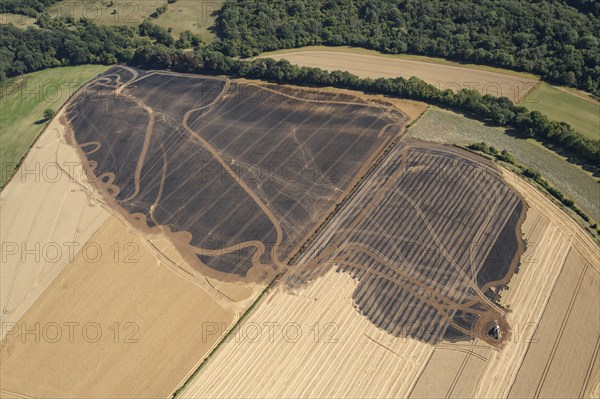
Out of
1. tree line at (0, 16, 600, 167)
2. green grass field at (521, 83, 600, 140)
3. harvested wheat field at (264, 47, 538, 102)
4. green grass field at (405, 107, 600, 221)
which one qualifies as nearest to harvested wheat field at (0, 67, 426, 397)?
tree line at (0, 16, 600, 167)

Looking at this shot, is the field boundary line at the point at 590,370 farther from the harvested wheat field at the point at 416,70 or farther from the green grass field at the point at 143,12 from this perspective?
the green grass field at the point at 143,12

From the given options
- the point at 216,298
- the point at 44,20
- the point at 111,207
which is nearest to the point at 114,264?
the point at 111,207

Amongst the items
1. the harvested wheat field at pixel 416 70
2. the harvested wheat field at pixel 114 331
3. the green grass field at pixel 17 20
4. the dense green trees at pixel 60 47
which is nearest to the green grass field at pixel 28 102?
the dense green trees at pixel 60 47

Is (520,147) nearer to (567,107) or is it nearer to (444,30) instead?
(567,107)

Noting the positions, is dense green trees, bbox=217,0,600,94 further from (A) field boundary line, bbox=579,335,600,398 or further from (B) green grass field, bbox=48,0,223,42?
(A) field boundary line, bbox=579,335,600,398

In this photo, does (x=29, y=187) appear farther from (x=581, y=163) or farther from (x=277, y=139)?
(x=581, y=163)
